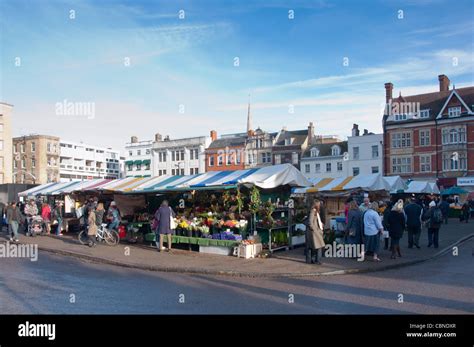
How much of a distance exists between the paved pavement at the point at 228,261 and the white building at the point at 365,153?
43.7 m

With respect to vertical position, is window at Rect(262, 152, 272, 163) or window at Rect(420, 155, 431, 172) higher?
window at Rect(262, 152, 272, 163)

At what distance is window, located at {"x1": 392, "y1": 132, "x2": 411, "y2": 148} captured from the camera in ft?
181

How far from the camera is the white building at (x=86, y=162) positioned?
101 meters

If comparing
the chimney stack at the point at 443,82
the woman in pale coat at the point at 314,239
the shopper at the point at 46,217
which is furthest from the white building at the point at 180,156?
the woman in pale coat at the point at 314,239

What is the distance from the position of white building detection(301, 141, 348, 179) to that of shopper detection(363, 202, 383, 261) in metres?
50.6

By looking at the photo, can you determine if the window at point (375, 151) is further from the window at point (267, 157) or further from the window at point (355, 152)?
the window at point (267, 157)

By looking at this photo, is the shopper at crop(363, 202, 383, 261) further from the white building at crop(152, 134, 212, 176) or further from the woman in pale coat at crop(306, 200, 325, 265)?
the white building at crop(152, 134, 212, 176)

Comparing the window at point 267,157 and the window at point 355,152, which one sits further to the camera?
the window at point 267,157

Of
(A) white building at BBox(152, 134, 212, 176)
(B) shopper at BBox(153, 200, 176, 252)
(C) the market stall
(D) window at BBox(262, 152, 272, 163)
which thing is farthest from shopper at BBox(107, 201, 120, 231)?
(A) white building at BBox(152, 134, 212, 176)

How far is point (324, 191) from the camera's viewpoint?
83.0 feet

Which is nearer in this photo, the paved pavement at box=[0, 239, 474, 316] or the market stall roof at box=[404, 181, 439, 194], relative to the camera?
the paved pavement at box=[0, 239, 474, 316]

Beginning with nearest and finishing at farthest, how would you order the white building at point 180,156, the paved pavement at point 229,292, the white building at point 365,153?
the paved pavement at point 229,292 < the white building at point 365,153 < the white building at point 180,156
